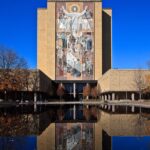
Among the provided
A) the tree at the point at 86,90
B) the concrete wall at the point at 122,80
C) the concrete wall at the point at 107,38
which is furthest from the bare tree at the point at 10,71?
the concrete wall at the point at 107,38

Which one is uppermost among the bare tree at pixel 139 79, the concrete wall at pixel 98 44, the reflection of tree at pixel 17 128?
the concrete wall at pixel 98 44

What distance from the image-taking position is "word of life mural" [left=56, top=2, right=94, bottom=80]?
126m

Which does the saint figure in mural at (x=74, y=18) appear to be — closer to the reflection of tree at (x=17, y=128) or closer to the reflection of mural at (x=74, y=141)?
the reflection of tree at (x=17, y=128)

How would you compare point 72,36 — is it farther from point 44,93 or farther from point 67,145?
point 67,145

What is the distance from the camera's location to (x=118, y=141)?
47.7 feet

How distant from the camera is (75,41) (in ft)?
418

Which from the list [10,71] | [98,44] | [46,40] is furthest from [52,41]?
[10,71]

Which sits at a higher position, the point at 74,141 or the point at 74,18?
the point at 74,18

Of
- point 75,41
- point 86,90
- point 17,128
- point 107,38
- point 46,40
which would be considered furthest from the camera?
Answer: point 107,38

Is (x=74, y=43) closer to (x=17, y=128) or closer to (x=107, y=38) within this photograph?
(x=107, y=38)

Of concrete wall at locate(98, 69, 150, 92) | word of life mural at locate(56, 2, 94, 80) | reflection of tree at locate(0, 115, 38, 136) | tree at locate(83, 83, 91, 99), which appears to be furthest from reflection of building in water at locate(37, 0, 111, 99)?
reflection of tree at locate(0, 115, 38, 136)

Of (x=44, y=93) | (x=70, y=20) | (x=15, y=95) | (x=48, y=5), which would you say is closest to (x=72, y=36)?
(x=70, y=20)

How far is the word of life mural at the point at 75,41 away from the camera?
125562 mm

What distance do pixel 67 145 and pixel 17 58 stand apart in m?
58.9
